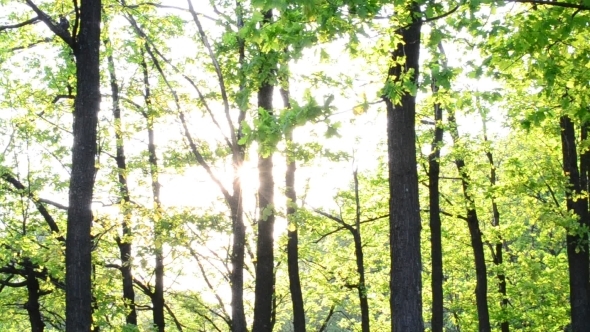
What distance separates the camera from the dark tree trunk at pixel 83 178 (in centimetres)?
728

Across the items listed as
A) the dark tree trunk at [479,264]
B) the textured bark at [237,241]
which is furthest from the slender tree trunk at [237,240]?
the dark tree trunk at [479,264]

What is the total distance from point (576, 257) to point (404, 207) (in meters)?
9.13

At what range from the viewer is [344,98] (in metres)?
13.2

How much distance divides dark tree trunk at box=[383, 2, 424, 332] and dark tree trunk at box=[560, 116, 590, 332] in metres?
8.16

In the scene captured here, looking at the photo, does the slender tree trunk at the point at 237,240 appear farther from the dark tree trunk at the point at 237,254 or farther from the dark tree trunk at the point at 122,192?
the dark tree trunk at the point at 122,192

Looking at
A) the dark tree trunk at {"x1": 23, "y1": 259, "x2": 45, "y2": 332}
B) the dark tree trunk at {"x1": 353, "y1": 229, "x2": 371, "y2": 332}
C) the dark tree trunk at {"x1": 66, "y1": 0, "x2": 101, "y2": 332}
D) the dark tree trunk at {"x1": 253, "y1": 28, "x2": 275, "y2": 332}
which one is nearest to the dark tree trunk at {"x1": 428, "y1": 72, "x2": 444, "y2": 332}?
the dark tree trunk at {"x1": 353, "y1": 229, "x2": 371, "y2": 332}

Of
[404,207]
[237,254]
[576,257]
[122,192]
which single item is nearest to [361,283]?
[576,257]

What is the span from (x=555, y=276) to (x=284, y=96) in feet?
43.1

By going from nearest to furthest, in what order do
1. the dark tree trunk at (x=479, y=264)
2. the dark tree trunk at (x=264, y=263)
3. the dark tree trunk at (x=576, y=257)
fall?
1. the dark tree trunk at (x=264, y=263)
2. the dark tree trunk at (x=576, y=257)
3. the dark tree trunk at (x=479, y=264)

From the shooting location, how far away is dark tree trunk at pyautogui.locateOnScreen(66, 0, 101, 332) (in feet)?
23.9

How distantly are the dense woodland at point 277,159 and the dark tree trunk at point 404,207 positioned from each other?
0.03m

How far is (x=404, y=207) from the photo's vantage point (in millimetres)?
7082

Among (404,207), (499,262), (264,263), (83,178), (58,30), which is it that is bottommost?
(264,263)

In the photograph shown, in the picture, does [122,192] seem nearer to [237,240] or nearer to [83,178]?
[83,178]
